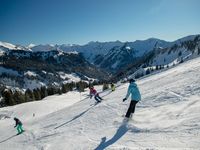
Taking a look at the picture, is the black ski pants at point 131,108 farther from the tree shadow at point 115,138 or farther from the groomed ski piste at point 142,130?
the tree shadow at point 115,138

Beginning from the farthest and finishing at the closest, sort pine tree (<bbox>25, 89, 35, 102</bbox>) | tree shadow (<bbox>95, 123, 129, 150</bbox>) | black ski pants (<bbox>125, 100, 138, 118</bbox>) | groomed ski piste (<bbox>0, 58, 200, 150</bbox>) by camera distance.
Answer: pine tree (<bbox>25, 89, 35, 102</bbox>) → black ski pants (<bbox>125, 100, 138, 118</bbox>) → tree shadow (<bbox>95, 123, 129, 150</bbox>) → groomed ski piste (<bbox>0, 58, 200, 150</bbox>)

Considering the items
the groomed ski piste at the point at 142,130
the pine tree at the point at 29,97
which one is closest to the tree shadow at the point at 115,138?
the groomed ski piste at the point at 142,130

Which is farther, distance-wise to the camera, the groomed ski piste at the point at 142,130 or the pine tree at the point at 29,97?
the pine tree at the point at 29,97

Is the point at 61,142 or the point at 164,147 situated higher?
the point at 164,147

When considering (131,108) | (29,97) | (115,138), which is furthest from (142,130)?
(29,97)

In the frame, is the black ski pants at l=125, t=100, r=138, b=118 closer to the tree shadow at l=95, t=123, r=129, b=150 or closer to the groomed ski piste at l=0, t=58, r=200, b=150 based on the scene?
the groomed ski piste at l=0, t=58, r=200, b=150

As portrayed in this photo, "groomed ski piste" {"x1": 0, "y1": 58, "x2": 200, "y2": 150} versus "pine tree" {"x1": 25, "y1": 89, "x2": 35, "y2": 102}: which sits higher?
"groomed ski piste" {"x1": 0, "y1": 58, "x2": 200, "y2": 150}

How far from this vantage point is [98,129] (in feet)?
47.5

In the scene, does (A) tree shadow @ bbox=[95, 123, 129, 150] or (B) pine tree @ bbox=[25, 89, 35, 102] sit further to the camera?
(B) pine tree @ bbox=[25, 89, 35, 102]

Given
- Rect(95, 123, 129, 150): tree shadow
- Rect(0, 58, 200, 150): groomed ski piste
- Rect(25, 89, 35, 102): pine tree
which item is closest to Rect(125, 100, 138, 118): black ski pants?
Rect(0, 58, 200, 150): groomed ski piste

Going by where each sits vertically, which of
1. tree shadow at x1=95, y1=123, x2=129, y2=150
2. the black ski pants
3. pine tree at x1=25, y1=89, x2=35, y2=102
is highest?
the black ski pants

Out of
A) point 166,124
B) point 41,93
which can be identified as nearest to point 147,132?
point 166,124

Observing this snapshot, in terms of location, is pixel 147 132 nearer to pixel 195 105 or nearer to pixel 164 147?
pixel 164 147

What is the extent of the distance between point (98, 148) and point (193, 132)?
14.0ft
